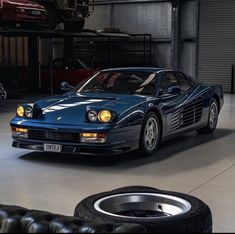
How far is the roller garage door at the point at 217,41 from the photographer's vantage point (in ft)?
62.0

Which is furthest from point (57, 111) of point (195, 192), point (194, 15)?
point (194, 15)

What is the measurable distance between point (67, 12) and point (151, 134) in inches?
393

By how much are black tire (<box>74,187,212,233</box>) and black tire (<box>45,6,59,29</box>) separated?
12.3 metres

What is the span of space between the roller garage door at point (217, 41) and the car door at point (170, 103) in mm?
11900

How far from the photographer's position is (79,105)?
21.5 ft

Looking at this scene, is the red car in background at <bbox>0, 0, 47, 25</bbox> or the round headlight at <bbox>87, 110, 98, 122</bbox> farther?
the red car in background at <bbox>0, 0, 47, 25</bbox>

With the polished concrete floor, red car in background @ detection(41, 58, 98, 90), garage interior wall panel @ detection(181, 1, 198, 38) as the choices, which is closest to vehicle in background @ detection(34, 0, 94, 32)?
red car in background @ detection(41, 58, 98, 90)

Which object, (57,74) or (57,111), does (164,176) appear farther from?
(57,74)

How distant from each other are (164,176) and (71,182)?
1.07 metres

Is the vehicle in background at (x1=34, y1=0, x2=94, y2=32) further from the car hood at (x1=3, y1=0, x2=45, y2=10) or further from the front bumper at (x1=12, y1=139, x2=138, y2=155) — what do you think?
the front bumper at (x1=12, y1=139, x2=138, y2=155)

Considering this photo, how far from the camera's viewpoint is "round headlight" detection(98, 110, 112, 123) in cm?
609

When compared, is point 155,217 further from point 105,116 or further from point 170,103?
point 170,103

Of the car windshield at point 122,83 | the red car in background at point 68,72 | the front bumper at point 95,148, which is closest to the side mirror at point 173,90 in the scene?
the car windshield at point 122,83

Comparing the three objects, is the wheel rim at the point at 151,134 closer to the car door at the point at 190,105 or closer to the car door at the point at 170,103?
the car door at the point at 170,103
